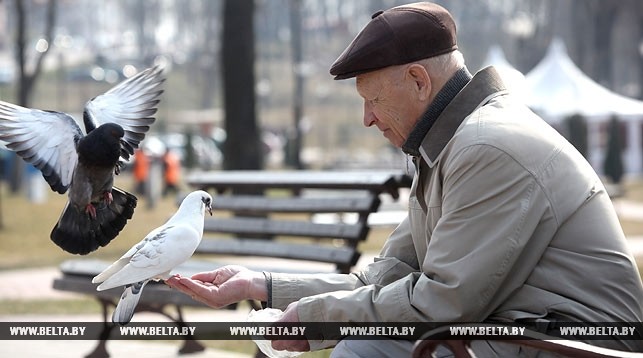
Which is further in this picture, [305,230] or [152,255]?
[305,230]

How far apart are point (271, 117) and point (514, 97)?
77001 millimetres

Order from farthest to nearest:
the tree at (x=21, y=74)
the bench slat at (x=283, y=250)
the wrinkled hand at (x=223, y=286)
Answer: the tree at (x=21, y=74) < the bench slat at (x=283, y=250) < the wrinkled hand at (x=223, y=286)

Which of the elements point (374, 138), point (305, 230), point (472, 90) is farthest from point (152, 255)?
point (374, 138)

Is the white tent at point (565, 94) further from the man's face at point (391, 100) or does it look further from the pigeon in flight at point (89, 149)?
the man's face at point (391, 100)

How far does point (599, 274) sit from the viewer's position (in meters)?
3.28

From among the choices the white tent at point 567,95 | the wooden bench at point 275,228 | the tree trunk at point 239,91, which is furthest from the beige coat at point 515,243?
the white tent at point 567,95

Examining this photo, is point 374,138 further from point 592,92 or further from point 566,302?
point 566,302

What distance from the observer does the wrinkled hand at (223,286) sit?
12.1 feet

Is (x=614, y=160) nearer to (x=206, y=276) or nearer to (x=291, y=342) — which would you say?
(x=206, y=276)

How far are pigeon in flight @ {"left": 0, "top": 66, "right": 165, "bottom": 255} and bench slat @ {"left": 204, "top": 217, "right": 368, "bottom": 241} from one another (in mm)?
3028

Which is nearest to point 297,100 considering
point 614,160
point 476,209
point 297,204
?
point 614,160

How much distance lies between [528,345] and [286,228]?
4522mm

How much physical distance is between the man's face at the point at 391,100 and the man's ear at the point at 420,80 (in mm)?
15

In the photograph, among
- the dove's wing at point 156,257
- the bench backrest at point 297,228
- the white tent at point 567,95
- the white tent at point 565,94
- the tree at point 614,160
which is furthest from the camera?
the tree at point 614,160
